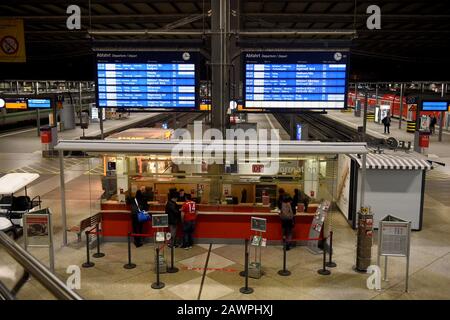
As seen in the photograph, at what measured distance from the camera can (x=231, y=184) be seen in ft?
40.1

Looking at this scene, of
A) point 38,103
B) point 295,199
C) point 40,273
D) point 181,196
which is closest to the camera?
point 40,273

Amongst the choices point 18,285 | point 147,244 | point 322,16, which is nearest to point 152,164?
point 147,244

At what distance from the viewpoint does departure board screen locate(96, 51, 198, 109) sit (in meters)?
9.78

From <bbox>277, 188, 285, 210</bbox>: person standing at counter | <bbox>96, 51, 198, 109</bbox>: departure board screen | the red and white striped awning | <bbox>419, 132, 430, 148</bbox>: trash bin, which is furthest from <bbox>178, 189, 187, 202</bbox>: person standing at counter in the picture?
<bbox>419, 132, 430, 148</bbox>: trash bin

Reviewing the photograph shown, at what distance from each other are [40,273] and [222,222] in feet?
29.8

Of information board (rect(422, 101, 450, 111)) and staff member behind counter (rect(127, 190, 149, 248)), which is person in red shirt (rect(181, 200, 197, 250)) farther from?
information board (rect(422, 101, 450, 111))

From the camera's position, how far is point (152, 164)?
12953 millimetres

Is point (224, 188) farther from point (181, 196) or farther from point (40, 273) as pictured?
point (40, 273)

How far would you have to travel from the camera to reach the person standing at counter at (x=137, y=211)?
11508 mm

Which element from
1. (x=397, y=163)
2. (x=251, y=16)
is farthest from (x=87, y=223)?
(x=251, y=16)

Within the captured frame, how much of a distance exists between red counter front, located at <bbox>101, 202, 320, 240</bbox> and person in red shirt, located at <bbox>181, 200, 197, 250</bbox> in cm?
41

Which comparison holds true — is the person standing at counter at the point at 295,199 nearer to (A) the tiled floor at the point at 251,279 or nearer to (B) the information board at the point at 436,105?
(A) the tiled floor at the point at 251,279

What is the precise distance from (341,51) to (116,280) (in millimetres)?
6597
